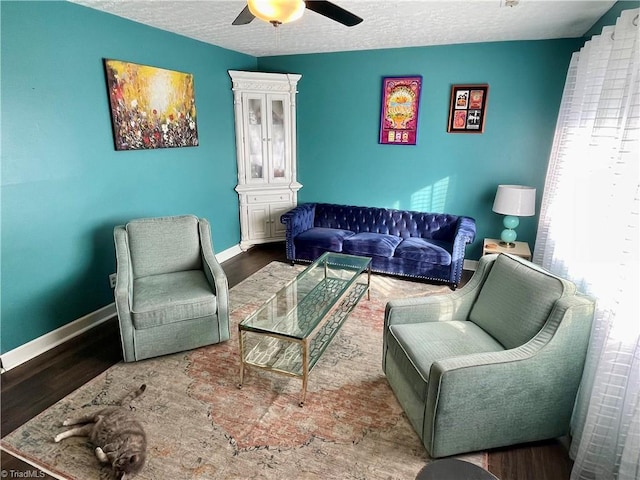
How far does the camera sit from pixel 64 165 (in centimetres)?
288

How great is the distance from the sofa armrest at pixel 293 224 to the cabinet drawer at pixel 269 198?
493 millimetres

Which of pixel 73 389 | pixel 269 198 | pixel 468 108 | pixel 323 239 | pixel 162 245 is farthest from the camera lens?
pixel 269 198

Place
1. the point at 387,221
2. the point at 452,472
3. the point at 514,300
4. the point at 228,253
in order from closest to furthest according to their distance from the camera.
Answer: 1. the point at 452,472
2. the point at 514,300
3. the point at 387,221
4. the point at 228,253

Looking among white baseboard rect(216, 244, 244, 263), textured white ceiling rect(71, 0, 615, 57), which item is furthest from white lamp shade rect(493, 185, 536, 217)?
white baseboard rect(216, 244, 244, 263)

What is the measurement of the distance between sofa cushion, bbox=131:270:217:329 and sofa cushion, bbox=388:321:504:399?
54.6 inches

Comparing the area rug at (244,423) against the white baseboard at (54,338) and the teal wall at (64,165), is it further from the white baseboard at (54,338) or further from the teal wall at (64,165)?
the teal wall at (64,165)

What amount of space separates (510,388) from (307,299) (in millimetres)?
1567

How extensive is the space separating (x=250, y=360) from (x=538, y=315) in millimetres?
1735

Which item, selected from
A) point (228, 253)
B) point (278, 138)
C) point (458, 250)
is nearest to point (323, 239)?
point (228, 253)

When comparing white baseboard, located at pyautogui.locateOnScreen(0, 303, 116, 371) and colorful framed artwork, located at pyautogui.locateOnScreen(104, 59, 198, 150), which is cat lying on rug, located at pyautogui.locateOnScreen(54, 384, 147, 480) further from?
colorful framed artwork, located at pyautogui.locateOnScreen(104, 59, 198, 150)

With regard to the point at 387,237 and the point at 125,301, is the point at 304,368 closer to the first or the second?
the point at 125,301

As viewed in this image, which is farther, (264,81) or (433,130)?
(264,81)

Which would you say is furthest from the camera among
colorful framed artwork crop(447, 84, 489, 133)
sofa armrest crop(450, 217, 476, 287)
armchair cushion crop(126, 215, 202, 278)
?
colorful framed artwork crop(447, 84, 489, 133)

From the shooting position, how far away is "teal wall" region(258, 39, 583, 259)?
4.05m
